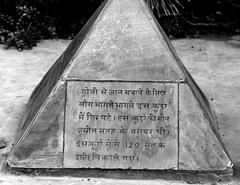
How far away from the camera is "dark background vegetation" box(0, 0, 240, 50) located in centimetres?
930

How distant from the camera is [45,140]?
4.89 metres

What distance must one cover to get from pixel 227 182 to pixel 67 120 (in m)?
1.20

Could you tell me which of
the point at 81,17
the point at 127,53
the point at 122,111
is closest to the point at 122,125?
the point at 122,111

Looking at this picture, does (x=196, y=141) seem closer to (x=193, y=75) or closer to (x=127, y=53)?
(x=127, y=53)

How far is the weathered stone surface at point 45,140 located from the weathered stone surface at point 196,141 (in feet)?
2.73

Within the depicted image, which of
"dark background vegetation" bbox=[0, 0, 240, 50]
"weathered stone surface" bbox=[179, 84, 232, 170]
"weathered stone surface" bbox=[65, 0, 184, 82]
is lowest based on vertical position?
"dark background vegetation" bbox=[0, 0, 240, 50]

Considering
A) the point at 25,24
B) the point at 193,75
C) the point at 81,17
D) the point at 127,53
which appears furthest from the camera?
the point at 81,17

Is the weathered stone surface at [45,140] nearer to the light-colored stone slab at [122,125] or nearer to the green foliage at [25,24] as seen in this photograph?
the light-colored stone slab at [122,125]

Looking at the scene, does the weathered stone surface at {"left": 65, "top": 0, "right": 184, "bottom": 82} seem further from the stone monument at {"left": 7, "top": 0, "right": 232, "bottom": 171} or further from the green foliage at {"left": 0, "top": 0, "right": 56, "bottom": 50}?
the green foliage at {"left": 0, "top": 0, "right": 56, "bottom": 50}

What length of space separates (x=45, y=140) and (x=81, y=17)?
5154mm

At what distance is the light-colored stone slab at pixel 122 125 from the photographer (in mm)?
4848

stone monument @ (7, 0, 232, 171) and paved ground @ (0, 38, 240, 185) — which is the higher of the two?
stone monument @ (7, 0, 232, 171)

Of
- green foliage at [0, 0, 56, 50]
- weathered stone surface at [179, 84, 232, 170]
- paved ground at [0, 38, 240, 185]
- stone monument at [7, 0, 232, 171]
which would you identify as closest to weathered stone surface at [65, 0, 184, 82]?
stone monument at [7, 0, 232, 171]

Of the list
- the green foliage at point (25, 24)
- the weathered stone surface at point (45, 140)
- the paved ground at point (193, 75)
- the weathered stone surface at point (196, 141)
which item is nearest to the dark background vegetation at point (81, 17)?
the green foliage at point (25, 24)
